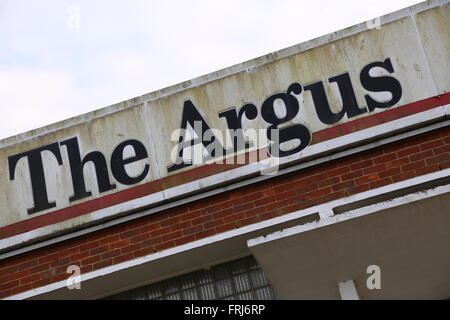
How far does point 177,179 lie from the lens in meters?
6.84

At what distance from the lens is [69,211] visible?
22.9ft

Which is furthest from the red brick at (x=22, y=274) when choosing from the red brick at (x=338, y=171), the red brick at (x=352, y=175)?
the red brick at (x=352, y=175)

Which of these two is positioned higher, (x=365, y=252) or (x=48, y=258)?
(x=48, y=258)

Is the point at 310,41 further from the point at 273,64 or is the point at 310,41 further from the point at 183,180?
the point at 183,180

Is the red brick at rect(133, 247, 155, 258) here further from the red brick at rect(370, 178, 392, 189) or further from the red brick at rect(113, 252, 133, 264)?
the red brick at rect(370, 178, 392, 189)

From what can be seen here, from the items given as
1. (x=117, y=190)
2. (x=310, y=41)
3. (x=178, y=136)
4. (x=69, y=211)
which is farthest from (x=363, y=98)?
(x=69, y=211)

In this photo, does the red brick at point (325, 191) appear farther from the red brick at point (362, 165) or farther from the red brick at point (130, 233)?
A: the red brick at point (130, 233)

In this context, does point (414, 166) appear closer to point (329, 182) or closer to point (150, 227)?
point (329, 182)

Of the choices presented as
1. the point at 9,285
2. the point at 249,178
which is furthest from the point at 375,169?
the point at 9,285

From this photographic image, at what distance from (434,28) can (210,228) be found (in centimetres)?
287

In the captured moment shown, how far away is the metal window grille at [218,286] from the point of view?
7.08 meters

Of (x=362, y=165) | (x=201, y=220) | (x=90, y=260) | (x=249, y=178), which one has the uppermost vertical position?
(x=249, y=178)

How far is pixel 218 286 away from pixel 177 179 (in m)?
1.20

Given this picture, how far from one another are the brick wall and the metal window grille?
0.66m
